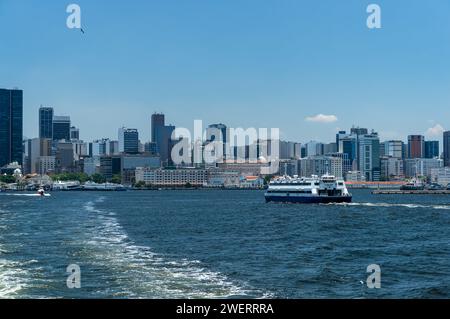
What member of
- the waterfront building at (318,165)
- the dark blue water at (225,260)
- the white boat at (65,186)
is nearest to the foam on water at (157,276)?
the dark blue water at (225,260)

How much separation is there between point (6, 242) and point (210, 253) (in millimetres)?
11021

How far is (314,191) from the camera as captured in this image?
76.2m

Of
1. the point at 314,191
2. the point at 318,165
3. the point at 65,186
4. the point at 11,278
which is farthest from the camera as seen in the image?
the point at 65,186

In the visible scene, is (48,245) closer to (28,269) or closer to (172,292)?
(28,269)

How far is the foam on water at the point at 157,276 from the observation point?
54.7ft

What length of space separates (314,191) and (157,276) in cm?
5845

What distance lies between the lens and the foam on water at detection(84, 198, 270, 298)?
16688mm

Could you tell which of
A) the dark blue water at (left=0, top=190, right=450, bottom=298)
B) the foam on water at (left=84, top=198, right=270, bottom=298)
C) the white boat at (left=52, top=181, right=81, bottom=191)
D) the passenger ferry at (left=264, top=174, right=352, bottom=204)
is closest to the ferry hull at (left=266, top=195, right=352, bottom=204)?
the passenger ferry at (left=264, top=174, right=352, bottom=204)

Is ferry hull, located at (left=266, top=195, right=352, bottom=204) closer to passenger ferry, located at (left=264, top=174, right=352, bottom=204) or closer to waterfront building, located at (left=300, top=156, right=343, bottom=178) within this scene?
passenger ferry, located at (left=264, top=174, right=352, bottom=204)

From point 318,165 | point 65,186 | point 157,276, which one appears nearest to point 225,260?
point 157,276

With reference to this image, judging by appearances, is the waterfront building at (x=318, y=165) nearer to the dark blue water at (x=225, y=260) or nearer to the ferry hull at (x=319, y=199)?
the ferry hull at (x=319, y=199)

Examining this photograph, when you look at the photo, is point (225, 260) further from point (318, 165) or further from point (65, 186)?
point (65, 186)

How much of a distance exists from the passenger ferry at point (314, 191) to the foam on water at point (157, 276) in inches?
1968
